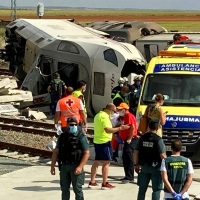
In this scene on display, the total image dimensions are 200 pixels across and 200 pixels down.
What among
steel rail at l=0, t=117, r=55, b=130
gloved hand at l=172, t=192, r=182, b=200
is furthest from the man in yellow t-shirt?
steel rail at l=0, t=117, r=55, b=130

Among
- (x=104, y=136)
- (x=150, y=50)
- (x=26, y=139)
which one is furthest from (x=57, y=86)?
(x=104, y=136)

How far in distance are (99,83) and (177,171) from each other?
1311 cm

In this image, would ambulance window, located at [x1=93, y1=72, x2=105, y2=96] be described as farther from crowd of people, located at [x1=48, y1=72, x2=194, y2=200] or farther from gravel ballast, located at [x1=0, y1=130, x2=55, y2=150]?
crowd of people, located at [x1=48, y1=72, x2=194, y2=200]

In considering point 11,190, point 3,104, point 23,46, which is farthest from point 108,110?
point 23,46

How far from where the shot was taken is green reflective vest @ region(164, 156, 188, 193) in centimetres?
841

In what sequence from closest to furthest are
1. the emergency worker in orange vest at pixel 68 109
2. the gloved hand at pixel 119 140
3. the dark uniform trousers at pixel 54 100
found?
the gloved hand at pixel 119 140, the emergency worker in orange vest at pixel 68 109, the dark uniform trousers at pixel 54 100

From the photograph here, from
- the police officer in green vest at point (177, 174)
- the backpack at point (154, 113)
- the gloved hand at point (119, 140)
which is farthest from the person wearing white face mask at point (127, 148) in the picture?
the police officer in green vest at point (177, 174)

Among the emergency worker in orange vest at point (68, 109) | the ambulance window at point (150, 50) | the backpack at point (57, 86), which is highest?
the emergency worker in orange vest at point (68, 109)

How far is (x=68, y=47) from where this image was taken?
22.5 meters

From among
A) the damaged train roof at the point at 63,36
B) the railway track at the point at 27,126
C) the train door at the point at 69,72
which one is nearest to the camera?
the railway track at the point at 27,126

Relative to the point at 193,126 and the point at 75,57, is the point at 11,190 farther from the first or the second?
the point at 75,57

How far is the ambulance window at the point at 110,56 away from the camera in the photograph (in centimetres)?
2070

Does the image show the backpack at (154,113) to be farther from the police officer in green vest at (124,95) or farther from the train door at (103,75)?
the train door at (103,75)

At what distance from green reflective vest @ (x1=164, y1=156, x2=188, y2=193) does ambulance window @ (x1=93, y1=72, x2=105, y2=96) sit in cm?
1282
